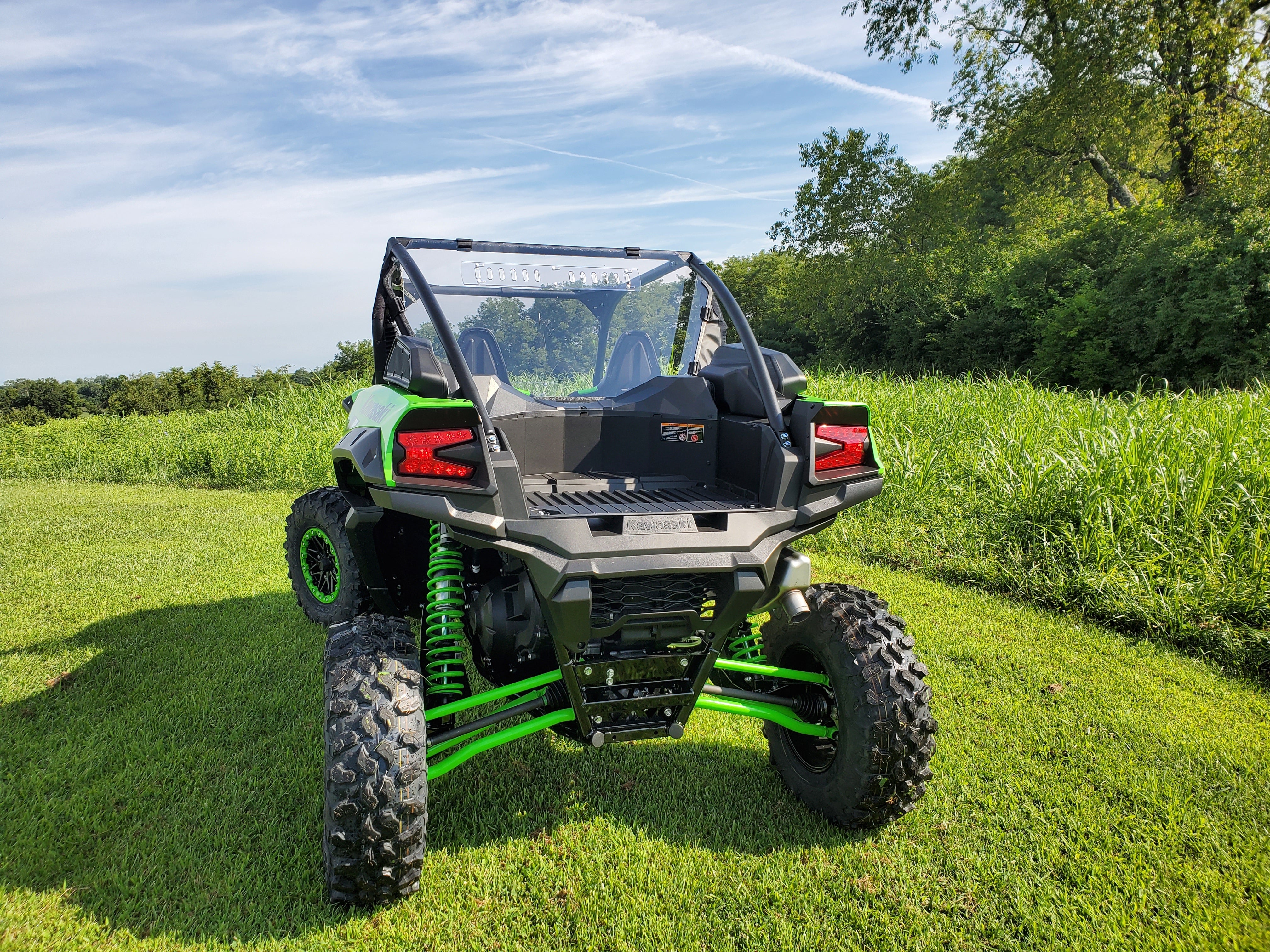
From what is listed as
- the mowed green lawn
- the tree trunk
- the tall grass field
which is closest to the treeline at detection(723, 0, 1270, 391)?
the tree trunk

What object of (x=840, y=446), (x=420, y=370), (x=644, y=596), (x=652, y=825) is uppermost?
(x=420, y=370)

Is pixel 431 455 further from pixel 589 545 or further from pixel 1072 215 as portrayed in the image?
pixel 1072 215

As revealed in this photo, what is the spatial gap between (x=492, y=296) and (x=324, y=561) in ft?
6.61

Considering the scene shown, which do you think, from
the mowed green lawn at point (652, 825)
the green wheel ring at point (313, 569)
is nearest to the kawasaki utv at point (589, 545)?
the mowed green lawn at point (652, 825)

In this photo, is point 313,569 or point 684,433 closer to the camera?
point 684,433

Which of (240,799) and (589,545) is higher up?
(589,545)

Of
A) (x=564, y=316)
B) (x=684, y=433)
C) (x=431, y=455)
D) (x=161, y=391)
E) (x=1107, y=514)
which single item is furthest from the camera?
(x=161, y=391)

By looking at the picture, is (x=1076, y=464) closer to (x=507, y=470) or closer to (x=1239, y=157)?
(x=507, y=470)

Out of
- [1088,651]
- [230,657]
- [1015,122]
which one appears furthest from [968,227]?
[230,657]

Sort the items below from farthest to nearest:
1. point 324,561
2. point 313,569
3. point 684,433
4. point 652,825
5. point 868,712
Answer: point 313,569 → point 324,561 → point 684,433 → point 652,825 → point 868,712

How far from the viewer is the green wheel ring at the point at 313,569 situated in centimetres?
445

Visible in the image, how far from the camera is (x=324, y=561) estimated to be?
178 inches

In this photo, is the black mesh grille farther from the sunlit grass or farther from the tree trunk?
the tree trunk

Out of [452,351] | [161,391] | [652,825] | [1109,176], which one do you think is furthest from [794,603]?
[1109,176]
